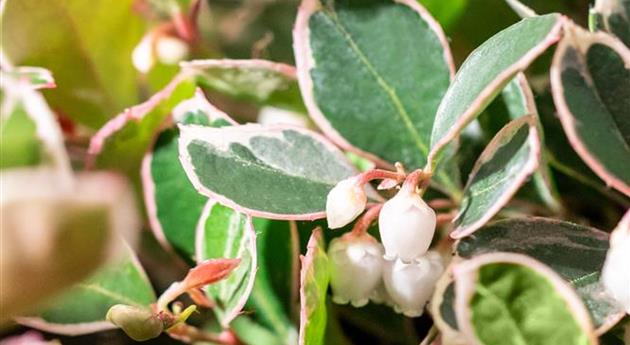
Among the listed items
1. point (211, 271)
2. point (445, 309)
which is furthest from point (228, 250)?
point (445, 309)

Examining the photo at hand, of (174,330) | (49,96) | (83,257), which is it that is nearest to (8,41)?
(49,96)

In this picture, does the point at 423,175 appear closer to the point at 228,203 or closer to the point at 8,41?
the point at 228,203

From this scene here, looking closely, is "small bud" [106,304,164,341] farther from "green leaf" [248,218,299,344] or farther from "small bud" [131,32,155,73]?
"small bud" [131,32,155,73]

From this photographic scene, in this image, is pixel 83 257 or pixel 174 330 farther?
pixel 174 330

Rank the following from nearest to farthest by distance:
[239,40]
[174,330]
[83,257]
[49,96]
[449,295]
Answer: [83,257] → [449,295] → [174,330] → [49,96] → [239,40]

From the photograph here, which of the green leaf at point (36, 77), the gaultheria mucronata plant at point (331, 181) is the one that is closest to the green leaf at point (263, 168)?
the gaultheria mucronata plant at point (331, 181)

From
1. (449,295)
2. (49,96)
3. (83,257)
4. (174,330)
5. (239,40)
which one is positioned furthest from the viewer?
(239,40)

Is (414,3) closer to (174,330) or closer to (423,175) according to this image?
(423,175)

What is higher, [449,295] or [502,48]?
[502,48]
